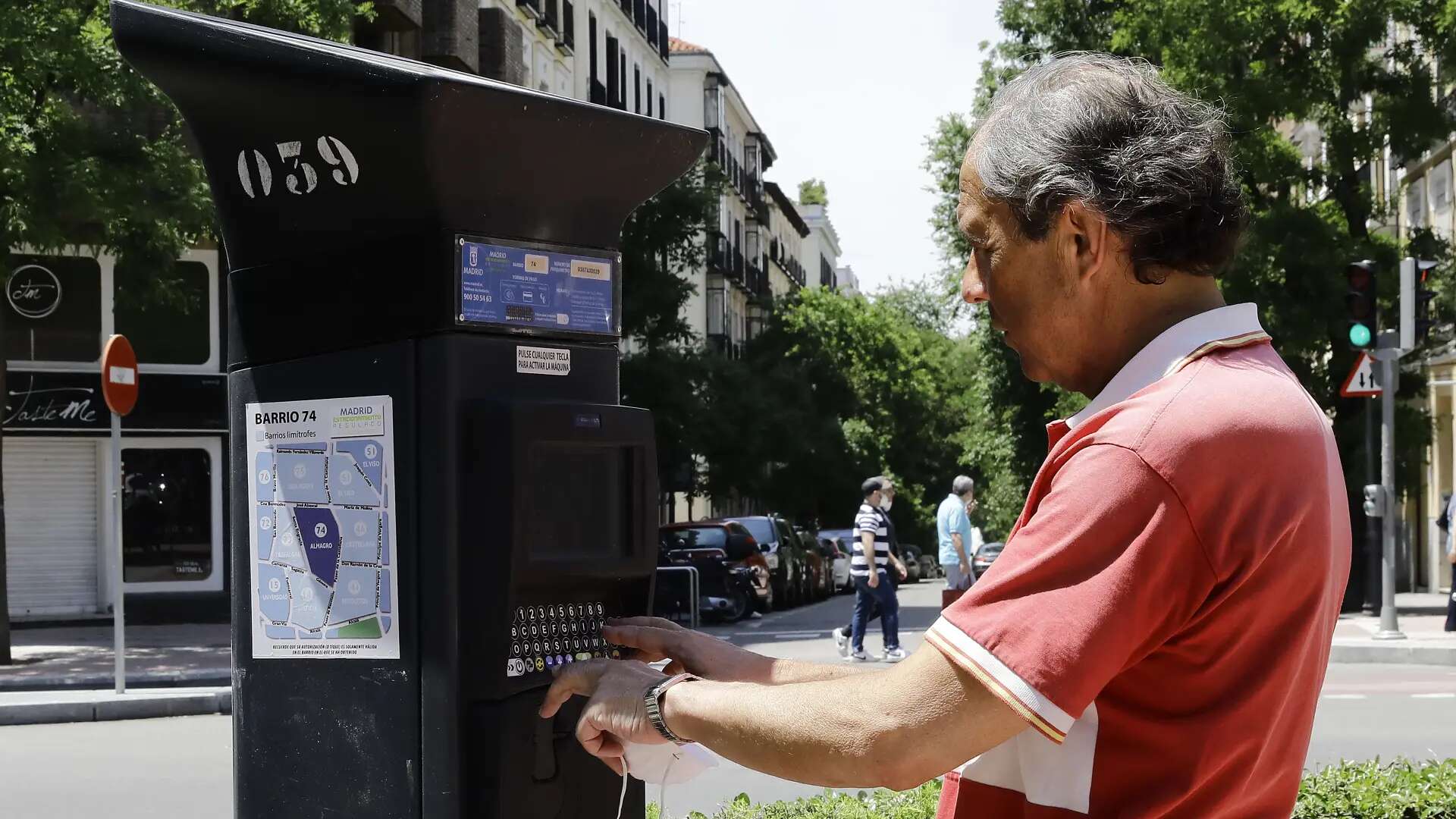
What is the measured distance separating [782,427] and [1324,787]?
34041mm

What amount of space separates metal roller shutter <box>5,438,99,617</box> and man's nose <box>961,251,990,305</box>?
21505mm

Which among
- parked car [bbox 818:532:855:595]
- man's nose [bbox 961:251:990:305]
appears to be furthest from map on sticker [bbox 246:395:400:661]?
parked car [bbox 818:532:855:595]

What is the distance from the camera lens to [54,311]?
70.9ft

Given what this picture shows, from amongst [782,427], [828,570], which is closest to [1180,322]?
[828,570]

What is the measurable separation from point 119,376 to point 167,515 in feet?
30.6

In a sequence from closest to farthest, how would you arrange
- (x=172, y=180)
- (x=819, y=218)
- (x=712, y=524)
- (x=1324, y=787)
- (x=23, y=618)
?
(x=1324, y=787) < (x=172, y=180) < (x=23, y=618) < (x=712, y=524) < (x=819, y=218)

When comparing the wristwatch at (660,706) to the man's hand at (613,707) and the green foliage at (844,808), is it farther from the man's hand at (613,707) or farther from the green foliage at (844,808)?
the green foliage at (844,808)

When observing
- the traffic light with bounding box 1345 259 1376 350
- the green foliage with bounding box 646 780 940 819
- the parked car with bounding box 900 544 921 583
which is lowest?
the parked car with bounding box 900 544 921 583

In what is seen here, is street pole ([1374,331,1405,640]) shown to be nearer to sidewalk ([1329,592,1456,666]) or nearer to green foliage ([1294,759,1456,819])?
sidewalk ([1329,592,1456,666])

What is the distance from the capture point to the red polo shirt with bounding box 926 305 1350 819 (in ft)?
5.47

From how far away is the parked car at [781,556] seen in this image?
84.3ft

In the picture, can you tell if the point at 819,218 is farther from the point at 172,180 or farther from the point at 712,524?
the point at 172,180

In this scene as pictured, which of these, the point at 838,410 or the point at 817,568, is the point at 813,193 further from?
the point at 817,568

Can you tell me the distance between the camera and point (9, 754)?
10211 millimetres
